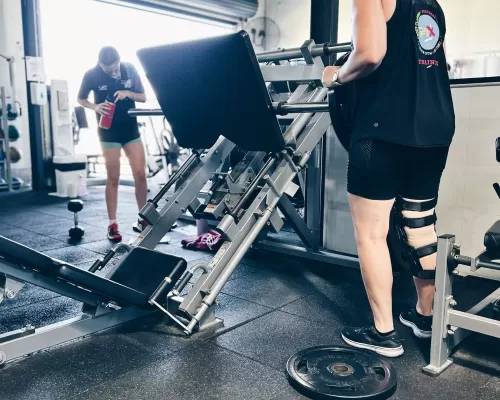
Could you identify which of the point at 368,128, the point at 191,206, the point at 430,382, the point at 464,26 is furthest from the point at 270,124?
the point at 464,26

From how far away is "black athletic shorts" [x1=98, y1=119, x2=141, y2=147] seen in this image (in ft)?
10.8

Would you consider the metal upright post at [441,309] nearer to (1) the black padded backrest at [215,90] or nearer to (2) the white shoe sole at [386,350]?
(2) the white shoe sole at [386,350]

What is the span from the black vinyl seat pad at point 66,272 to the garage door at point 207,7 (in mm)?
6197

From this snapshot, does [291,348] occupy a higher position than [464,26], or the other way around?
[464,26]

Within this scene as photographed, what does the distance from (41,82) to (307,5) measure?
4.56 meters

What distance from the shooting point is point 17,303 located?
2266 mm

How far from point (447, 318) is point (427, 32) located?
92 centimetres

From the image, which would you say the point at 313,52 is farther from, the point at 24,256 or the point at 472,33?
the point at 472,33

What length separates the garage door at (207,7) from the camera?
7388 mm

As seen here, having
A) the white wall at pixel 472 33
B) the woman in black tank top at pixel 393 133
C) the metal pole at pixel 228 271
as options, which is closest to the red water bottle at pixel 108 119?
the metal pole at pixel 228 271

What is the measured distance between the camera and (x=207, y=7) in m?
7.94

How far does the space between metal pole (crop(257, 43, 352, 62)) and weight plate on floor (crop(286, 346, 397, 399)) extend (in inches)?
44.1

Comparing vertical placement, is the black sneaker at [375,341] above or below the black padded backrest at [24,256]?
below

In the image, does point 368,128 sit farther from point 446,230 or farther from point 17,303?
point 17,303
